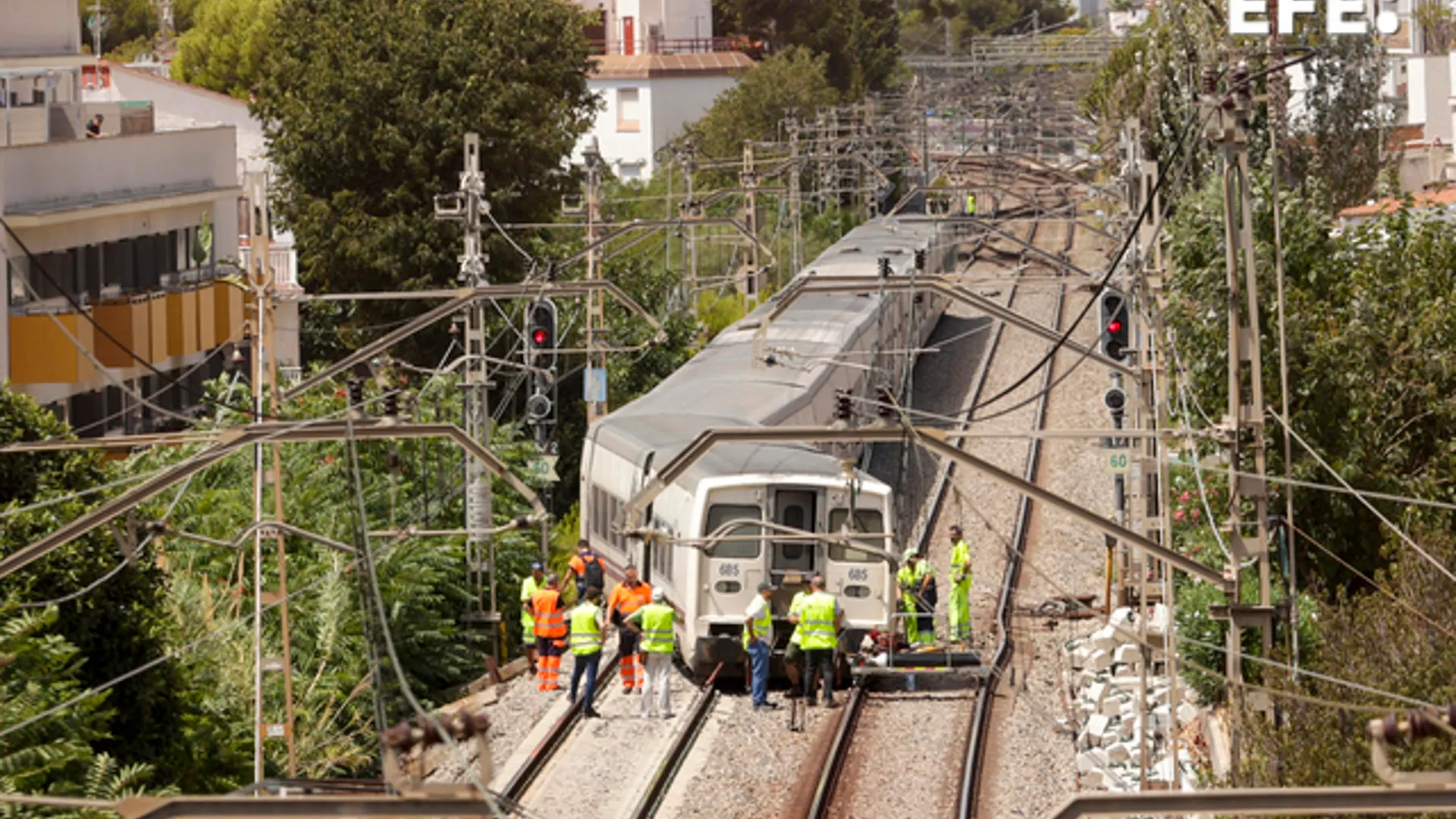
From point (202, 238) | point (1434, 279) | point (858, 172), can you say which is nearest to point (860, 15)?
point (858, 172)

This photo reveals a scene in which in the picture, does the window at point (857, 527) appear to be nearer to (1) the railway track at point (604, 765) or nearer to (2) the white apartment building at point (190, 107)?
(1) the railway track at point (604, 765)

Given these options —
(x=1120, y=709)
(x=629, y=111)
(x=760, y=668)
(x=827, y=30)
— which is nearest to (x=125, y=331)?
(x=760, y=668)

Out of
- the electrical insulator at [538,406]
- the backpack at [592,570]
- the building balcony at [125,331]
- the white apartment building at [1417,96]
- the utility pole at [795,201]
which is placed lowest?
the backpack at [592,570]

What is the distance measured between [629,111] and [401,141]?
1290 inches

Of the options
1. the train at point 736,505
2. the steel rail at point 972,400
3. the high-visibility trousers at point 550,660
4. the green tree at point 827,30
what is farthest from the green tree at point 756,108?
the high-visibility trousers at point 550,660

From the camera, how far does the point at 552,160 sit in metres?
45.5

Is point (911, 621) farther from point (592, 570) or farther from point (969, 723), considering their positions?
point (592, 570)

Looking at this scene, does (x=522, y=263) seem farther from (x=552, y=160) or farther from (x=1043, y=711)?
(x=1043, y=711)

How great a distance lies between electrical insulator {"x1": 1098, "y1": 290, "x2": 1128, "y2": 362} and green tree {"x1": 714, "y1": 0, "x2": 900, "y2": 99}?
60.1m

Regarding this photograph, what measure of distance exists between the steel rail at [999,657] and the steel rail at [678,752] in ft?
8.45

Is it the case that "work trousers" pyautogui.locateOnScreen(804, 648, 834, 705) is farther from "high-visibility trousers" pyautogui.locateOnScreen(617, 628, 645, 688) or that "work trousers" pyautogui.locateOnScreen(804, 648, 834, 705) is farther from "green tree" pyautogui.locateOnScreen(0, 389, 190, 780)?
"green tree" pyautogui.locateOnScreen(0, 389, 190, 780)

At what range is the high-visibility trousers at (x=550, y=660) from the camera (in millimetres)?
23047

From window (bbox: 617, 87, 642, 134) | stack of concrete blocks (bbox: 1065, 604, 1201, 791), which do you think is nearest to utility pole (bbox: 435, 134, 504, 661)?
stack of concrete blocks (bbox: 1065, 604, 1201, 791)

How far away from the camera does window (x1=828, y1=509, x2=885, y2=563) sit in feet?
73.9
